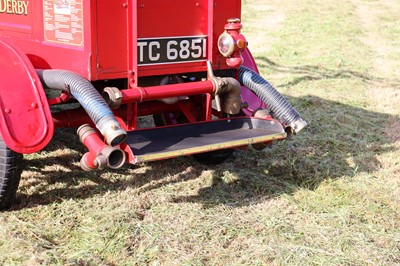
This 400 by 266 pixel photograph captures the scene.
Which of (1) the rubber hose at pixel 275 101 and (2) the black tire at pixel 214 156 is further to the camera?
(2) the black tire at pixel 214 156

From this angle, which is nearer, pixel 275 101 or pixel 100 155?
pixel 100 155

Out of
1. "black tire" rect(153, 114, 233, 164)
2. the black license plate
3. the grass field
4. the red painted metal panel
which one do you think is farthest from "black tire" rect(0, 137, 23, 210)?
"black tire" rect(153, 114, 233, 164)

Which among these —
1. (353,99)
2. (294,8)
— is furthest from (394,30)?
(353,99)

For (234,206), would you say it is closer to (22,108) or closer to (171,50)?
(171,50)

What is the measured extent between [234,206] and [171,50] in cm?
118

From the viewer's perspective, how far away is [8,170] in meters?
3.32

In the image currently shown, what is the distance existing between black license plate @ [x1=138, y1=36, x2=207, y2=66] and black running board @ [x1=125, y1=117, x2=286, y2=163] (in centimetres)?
47

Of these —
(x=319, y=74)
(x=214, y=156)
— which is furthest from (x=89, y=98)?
(x=319, y=74)

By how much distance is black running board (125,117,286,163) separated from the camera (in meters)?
3.30

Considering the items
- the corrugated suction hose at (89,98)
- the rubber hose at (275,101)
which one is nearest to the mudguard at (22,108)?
the corrugated suction hose at (89,98)

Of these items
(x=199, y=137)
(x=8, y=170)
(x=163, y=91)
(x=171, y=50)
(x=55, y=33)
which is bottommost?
(x=8, y=170)

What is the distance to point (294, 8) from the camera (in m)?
16.2

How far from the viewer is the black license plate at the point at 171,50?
3627 mm

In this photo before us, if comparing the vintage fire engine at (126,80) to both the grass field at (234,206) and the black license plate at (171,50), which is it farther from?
the grass field at (234,206)
